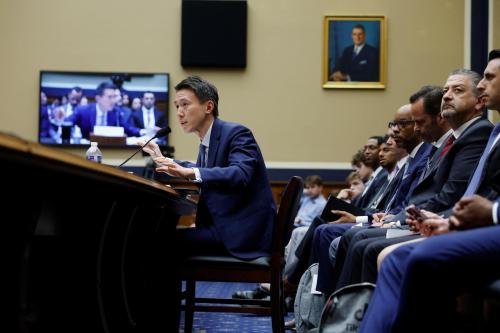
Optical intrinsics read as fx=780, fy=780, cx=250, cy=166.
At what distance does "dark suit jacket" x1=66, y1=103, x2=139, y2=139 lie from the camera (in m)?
8.97

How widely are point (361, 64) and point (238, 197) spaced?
583 cm

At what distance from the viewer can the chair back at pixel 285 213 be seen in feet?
11.4

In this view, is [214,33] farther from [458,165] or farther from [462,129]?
[458,165]

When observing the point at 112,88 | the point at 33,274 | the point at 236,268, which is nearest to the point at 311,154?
the point at 112,88

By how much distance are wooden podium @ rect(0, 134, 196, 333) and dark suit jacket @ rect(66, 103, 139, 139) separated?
4.89 m

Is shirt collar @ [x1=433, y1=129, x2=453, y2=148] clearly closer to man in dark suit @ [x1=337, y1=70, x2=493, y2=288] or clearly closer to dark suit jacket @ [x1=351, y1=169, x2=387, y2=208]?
man in dark suit @ [x1=337, y1=70, x2=493, y2=288]

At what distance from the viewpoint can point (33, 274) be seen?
2.85m

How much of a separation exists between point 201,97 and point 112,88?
5.40 m

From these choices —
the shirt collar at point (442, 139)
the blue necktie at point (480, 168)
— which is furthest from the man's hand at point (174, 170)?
the shirt collar at point (442, 139)

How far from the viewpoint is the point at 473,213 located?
2410mm

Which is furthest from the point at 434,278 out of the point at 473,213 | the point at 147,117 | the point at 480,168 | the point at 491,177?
the point at 147,117

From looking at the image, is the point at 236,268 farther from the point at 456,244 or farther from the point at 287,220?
the point at 456,244

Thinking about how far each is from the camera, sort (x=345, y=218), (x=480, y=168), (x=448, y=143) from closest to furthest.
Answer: (x=480, y=168) < (x=448, y=143) < (x=345, y=218)

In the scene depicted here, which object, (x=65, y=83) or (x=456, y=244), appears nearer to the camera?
(x=456, y=244)
